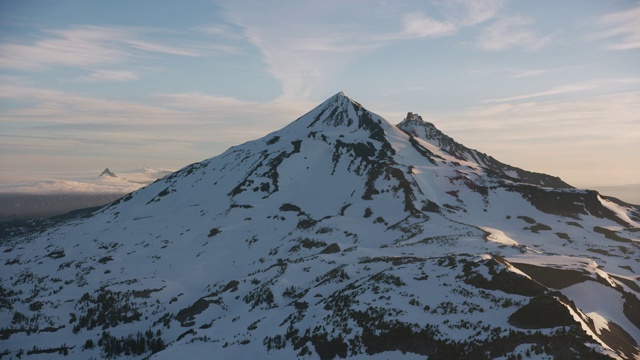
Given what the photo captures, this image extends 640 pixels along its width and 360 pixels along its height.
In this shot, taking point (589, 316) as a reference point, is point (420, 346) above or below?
below

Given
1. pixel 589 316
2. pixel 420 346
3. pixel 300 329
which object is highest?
pixel 589 316

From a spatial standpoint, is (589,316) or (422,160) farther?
(422,160)

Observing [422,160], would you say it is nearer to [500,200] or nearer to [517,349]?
[500,200]

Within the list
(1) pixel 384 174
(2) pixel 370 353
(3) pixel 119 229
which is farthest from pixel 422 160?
(2) pixel 370 353

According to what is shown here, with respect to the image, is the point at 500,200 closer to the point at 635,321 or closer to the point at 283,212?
the point at 283,212

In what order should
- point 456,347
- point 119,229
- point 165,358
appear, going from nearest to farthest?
point 456,347
point 165,358
point 119,229

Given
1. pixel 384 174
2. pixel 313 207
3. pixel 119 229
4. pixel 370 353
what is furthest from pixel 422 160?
pixel 370 353

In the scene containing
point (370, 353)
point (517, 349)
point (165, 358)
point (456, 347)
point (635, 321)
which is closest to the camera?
point (517, 349)
